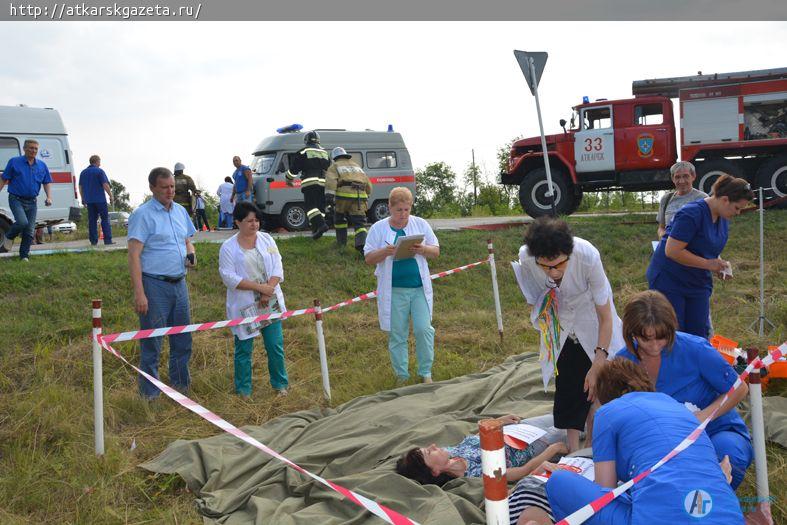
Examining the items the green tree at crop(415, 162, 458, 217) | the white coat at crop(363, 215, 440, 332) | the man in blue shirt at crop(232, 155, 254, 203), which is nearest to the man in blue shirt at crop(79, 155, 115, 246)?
the man in blue shirt at crop(232, 155, 254, 203)

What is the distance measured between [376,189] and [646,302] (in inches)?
545

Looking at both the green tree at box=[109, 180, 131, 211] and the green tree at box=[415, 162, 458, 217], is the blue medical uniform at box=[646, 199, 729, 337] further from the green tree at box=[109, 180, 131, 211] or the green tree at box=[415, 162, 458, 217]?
the green tree at box=[109, 180, 131, 211]

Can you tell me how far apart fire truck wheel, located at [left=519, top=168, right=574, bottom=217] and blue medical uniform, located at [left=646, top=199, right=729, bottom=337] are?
8.75m

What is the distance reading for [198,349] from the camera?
7.12 m

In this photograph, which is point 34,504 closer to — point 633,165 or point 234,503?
point 234,503

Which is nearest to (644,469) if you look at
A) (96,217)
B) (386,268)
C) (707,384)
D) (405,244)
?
(707,384)

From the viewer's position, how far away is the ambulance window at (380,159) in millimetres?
16984

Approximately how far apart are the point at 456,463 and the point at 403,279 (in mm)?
2251

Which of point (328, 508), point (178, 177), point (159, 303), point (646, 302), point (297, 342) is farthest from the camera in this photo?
point (178, 177)

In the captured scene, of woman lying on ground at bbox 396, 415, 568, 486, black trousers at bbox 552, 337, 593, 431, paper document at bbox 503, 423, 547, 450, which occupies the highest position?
black trousers at bbox 552, 337, 593, 431

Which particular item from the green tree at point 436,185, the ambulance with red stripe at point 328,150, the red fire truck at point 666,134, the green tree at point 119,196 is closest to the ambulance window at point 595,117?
the red fire truck at point 666,134

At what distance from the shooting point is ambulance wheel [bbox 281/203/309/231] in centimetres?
1546

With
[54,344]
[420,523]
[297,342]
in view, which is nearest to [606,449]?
[420,523]

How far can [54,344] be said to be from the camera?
7.07 metres
